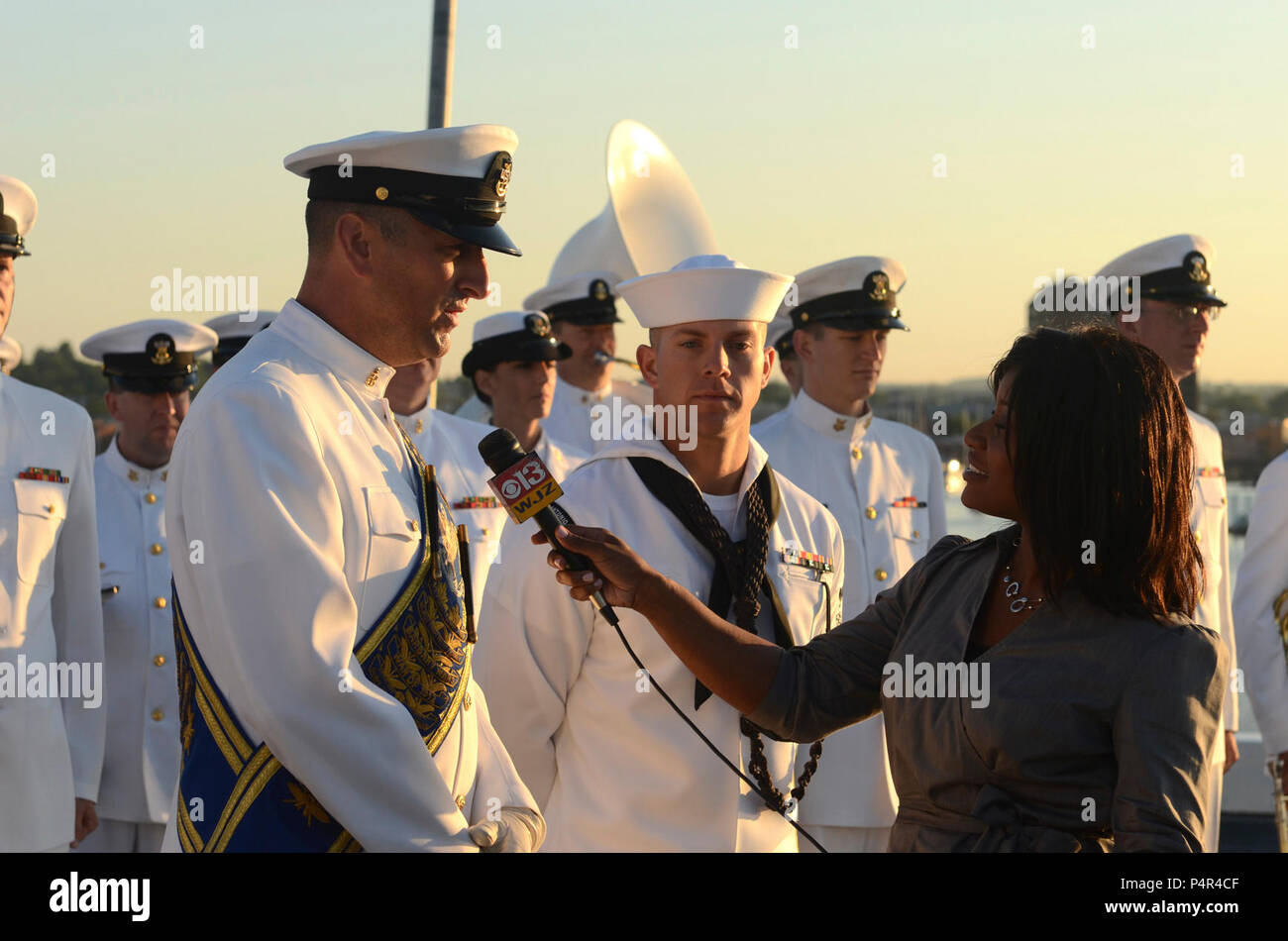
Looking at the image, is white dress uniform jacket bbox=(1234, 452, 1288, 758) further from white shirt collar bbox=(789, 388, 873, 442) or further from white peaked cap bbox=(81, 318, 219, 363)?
white peaked cap bbox=(81, 318, 219, 363)

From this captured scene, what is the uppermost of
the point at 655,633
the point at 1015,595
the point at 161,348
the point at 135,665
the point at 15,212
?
the point at 15,212

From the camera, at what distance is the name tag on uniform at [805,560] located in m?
3.80

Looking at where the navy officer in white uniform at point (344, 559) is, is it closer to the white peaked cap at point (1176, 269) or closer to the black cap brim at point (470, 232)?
the black cap brim at point (470, 232)

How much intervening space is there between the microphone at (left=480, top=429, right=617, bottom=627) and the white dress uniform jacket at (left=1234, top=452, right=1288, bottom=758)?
3.66m

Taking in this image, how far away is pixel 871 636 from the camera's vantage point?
116 inches

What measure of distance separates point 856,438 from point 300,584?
152 inches

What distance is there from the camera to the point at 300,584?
2.42 meters

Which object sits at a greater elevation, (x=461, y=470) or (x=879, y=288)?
(x=879, y=288)

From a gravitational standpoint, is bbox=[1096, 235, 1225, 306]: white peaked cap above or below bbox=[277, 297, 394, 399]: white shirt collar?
above

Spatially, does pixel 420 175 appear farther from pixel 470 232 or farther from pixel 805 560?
pixel 805 560

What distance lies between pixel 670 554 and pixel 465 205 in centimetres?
111

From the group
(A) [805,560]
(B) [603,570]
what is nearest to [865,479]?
(A) [805,560]

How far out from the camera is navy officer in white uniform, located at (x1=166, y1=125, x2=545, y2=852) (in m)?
2.42

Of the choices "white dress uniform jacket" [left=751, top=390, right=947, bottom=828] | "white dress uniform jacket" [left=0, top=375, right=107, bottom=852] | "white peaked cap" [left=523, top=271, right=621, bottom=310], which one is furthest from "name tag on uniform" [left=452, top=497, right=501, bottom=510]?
"white peaked cap" [left=523, top=271, right=621, bottom=310]
